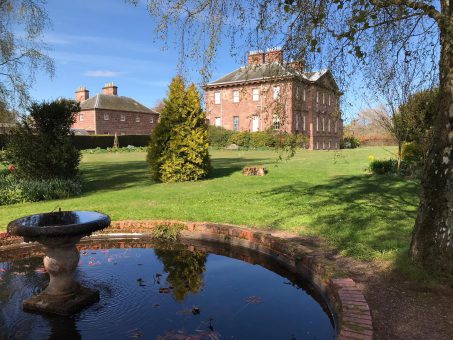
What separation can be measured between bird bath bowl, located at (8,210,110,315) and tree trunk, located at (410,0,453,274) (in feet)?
13.4

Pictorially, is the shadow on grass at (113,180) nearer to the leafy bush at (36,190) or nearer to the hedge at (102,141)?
the leafy bush at (36,190)

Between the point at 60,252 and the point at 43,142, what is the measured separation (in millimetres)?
8613

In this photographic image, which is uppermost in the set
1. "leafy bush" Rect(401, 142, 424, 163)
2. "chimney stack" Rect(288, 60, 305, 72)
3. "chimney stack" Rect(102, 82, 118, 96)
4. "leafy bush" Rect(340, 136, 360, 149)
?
"chimney stack" Rect(102, 82, 118, 96)

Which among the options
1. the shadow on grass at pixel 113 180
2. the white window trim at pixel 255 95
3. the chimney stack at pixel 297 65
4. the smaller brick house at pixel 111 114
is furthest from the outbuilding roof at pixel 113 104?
the chimney stack at pixel 297 65

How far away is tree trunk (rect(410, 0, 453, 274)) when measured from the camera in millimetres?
4379

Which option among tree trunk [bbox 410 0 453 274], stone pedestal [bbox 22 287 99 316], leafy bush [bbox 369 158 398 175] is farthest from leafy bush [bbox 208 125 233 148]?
stone pedestal [bbox 22 287 99 316]

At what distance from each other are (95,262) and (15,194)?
22.1 feet

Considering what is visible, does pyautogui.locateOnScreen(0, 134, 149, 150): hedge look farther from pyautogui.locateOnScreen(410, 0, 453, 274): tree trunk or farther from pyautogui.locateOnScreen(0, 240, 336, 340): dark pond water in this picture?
pyautogui.locateOnScreen(410, 0, 453, 274): tree trunk

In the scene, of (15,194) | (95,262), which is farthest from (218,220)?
(15,194)

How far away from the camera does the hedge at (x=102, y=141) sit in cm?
4106

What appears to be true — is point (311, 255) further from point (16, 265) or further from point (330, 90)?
point (16, 265)

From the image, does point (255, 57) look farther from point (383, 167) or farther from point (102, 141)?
point (102, 141)

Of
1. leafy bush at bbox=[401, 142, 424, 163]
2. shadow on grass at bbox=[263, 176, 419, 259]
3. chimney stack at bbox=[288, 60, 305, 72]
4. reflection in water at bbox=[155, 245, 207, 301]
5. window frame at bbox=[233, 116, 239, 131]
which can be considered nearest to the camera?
reflection in water at bbox=[155, 245, 207, 301]

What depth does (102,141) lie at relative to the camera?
147 feet
